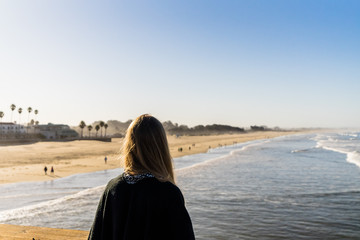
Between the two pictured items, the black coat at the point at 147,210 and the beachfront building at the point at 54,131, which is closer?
the black coat at the point at 147,210

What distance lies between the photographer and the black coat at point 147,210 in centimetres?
193

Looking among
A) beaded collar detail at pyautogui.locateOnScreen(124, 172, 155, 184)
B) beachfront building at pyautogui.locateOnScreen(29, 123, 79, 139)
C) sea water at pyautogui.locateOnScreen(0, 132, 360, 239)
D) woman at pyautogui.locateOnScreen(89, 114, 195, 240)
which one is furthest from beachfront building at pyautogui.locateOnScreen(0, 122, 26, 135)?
beaded collar detail at pyautogui.locateOnScreen(124, 172, 155, 184)

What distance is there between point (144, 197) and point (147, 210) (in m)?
0.08

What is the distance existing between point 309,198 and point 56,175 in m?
19.2

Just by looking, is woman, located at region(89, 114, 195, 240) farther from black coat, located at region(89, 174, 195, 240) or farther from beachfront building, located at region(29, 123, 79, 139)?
beachfront building, located at region(29, 123, 79, 139)

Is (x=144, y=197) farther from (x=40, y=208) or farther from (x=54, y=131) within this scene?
(x=54, y=131)

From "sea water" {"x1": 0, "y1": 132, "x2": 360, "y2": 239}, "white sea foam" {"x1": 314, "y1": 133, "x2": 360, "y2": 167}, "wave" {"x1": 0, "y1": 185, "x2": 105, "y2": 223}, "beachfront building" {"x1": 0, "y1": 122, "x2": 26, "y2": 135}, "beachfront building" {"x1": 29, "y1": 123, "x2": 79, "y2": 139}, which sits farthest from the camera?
"beachfront building" {"x1": 29, "y1": 123, "x2": 79, "y2": 139}

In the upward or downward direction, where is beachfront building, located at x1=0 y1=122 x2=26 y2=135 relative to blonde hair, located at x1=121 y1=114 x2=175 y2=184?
upward

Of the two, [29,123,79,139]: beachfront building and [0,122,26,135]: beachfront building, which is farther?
[29,123,79,139]: beachfront building

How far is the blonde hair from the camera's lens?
79.7 inches

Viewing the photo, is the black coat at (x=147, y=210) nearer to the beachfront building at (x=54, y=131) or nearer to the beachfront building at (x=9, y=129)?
the beachfront building at (x=9, y=129)

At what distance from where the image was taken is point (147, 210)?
1.97 meters

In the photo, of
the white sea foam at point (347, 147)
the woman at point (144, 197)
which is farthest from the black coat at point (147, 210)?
the white sea foam at point (347, 147)

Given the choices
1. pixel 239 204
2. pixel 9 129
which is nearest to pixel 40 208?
pixel 239 204
